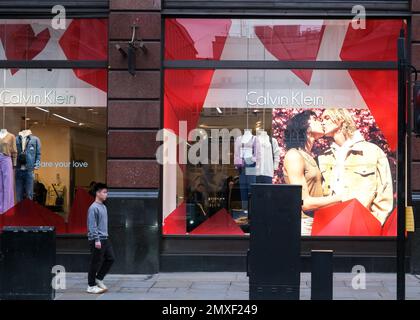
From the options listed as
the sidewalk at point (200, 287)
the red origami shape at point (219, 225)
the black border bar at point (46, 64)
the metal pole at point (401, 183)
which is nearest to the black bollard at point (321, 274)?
the metal pole at point (401, 183)

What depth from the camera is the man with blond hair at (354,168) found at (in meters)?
12.8

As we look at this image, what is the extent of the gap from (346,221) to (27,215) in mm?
6641

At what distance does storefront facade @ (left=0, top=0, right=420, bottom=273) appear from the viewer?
12.5 meters

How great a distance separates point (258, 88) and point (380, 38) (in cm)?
267

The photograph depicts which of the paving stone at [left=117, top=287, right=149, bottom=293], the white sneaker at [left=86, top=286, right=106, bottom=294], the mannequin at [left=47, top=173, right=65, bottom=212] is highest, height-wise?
the mannequin at [left=47, top=173, right=65, bottom=212]

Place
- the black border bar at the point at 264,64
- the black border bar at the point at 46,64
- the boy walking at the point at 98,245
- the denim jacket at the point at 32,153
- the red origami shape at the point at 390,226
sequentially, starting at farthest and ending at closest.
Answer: the denim jacket at the point at 32,153 → the black border bar at the point at 46,64 → the black border bar at the point at 264,64 → the red origami shape at the point at 390,226 → the boy walking at the point at 98,245

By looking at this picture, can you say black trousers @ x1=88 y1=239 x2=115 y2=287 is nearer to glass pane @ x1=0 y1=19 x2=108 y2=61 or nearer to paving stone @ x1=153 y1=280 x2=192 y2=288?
paving stone @ x1=153 y1=280 x2=192 y2=288

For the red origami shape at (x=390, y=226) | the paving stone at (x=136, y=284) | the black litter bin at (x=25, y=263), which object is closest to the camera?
the black litter bin at (x=25, y=263)

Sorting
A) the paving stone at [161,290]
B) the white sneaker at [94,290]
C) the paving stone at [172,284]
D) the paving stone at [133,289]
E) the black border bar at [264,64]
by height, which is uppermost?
the black border bar at [264,64]

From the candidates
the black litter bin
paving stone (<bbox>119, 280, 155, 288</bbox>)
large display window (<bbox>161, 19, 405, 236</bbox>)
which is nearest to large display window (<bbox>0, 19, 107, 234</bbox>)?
large display window (<bbox>161, 19, 405, 236</bbox>)

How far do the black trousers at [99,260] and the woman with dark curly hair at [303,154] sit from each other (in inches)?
166

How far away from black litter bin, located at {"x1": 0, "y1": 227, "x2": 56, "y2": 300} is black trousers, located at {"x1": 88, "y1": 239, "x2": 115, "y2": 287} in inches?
39.9

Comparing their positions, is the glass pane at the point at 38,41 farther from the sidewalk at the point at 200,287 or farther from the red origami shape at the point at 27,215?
the sidewalk at the point at 200,287

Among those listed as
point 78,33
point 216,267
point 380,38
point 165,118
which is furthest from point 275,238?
point 78,33
